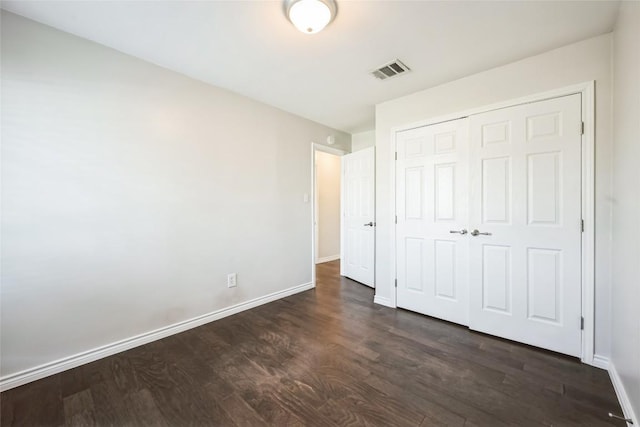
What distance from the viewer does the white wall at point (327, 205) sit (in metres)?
5.43

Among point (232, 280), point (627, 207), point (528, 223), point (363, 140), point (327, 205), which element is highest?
point (363, 140)

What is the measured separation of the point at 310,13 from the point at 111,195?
6.70 ft

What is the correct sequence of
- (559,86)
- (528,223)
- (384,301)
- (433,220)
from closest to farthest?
1. (559,86)
2. (528,223)
3. (433,220)
4. (384,301)

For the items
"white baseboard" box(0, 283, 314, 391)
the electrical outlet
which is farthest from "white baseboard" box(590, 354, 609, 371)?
the electrical outlet

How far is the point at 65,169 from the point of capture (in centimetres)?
184

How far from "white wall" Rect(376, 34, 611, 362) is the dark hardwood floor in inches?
28.6

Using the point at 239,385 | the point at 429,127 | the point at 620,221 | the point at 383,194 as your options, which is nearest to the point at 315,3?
the point at 429,127

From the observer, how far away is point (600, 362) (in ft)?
6.12

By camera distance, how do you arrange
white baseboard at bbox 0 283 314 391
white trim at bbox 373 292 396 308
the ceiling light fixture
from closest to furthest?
1. the ceiling light fixture
2. white baseboard at bbox 0 283 314 391
3. white trim at bbox 373 292 396 308

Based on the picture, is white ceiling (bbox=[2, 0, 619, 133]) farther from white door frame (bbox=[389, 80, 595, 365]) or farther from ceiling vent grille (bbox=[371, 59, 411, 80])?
white door frame (bbox=[389, 80, 595, 365])

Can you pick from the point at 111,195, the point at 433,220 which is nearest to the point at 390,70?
the point at 433,220

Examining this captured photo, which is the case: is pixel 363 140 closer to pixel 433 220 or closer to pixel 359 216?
pixel 359 216

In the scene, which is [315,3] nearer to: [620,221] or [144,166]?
[144,166]

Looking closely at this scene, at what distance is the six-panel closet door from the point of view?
6.59 ft
